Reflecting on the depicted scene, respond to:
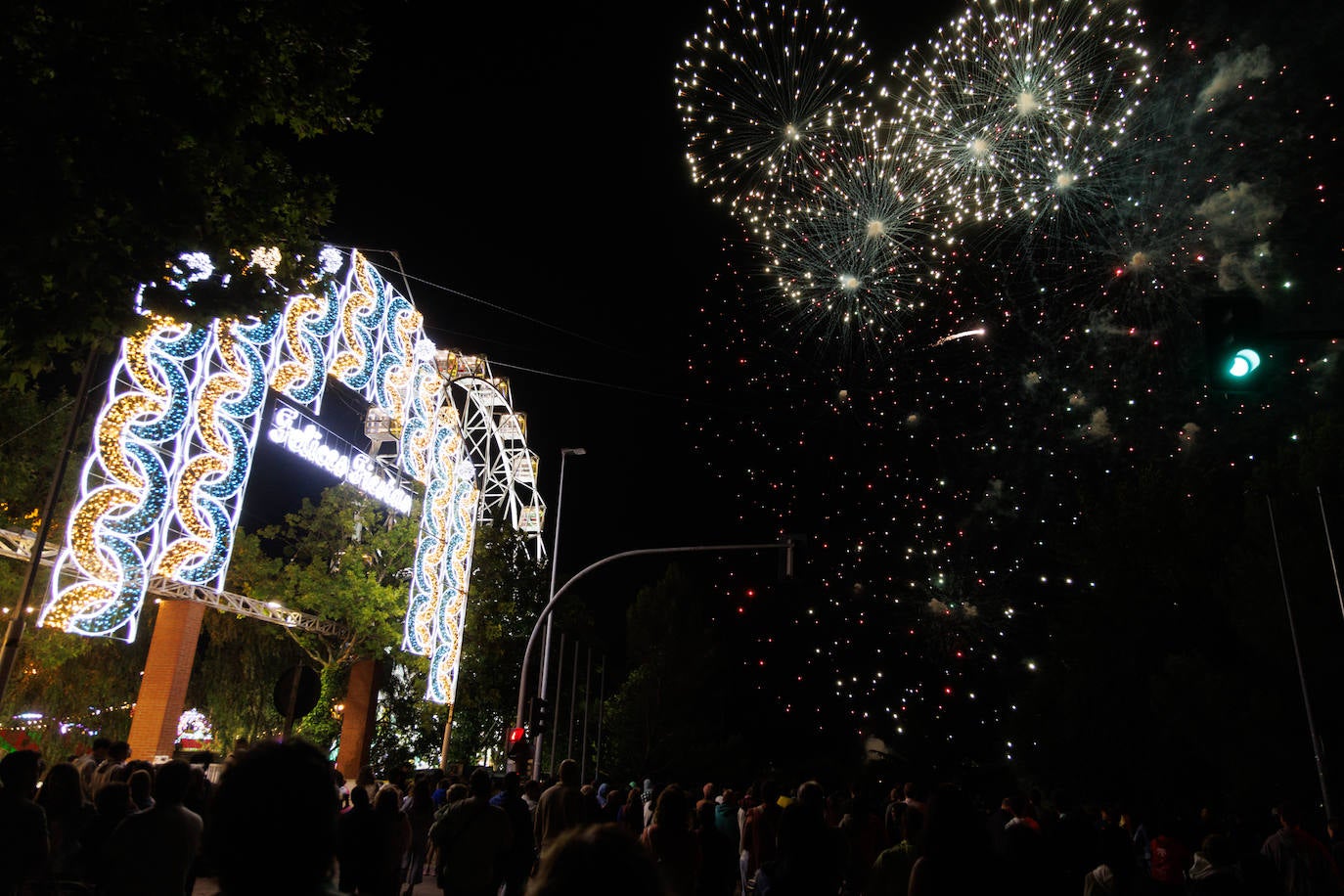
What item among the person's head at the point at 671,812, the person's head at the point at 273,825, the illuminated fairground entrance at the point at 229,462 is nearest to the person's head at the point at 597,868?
the person's head at the point at 273,825

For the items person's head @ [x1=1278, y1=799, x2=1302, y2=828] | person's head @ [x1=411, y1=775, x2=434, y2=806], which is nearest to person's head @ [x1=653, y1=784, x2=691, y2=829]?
person's head @ [x1=411, y1=775, x2=434, y2=806]

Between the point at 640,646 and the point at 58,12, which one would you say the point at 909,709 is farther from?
the point at 58,12

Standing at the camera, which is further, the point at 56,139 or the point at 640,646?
the point at 640,646

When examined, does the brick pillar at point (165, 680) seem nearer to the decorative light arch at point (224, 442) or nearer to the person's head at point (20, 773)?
the decorative light arch at point (224, 442)

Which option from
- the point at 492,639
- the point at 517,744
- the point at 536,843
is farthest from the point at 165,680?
the point at 492,639

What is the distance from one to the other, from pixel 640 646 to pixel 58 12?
1683 inches

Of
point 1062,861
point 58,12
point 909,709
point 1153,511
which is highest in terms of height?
point 1153,511

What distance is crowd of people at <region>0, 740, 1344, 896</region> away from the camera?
2306 mm

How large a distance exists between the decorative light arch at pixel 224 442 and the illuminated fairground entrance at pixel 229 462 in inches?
1.3

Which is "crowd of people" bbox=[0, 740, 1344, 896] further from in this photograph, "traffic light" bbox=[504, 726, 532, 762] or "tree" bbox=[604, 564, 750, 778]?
"tree" bbox=[604, 564, 750, 778]

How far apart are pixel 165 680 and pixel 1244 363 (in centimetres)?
1880

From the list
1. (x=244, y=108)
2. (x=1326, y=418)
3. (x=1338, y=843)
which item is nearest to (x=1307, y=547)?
(x=1326, y=418)

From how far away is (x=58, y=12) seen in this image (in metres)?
7.61

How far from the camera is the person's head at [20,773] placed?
548 cm
